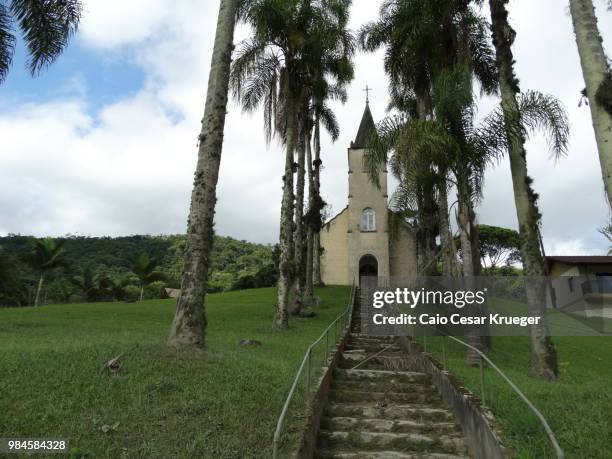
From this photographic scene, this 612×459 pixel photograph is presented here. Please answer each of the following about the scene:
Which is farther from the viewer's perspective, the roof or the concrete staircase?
the roof

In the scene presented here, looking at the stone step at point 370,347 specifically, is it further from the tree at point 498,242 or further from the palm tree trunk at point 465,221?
the tree at point 498,242

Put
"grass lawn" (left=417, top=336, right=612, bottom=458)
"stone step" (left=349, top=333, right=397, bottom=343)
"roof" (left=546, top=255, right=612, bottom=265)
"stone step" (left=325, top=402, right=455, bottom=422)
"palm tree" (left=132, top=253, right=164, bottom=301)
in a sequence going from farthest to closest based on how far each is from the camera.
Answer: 1. "palm tree" (left=132, top=253, right=164, bottom=301)
2. "roof" (left=546, top=255, right=612, bottom=265)
3. "stone step" (left=349, top=333, right=397, bottom=343)
4. "stone step" (left=325, top=402, right=455, bottom=422)
5. "grass lawn" (left=417, top=336, right=612, bottom=458)

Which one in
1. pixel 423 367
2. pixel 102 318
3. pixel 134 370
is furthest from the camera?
pixel 102 318

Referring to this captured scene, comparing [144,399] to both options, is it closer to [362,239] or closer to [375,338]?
[375,338]

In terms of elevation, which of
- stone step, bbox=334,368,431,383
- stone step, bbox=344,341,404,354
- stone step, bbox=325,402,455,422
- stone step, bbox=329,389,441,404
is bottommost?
stone step, bbox=325,402,455,422

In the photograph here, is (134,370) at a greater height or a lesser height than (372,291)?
lesser

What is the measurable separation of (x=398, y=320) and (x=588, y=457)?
10.5m

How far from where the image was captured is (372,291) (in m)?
22.2

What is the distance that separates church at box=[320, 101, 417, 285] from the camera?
32219mm

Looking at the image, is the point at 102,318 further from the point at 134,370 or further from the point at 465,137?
the point at 465,137

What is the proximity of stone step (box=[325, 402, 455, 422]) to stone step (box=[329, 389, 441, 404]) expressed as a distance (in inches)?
17.9

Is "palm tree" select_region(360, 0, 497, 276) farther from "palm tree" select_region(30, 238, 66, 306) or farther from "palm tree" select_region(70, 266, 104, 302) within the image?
"palm tree" select_region(70, 266, 104, 302)

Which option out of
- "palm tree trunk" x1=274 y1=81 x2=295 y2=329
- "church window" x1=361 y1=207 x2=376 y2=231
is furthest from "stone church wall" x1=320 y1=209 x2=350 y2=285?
"palm tree trunk" x1=274 y1=81 x2=295 y2=329

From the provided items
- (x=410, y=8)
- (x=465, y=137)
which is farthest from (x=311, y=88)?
(x=465, y=137)
